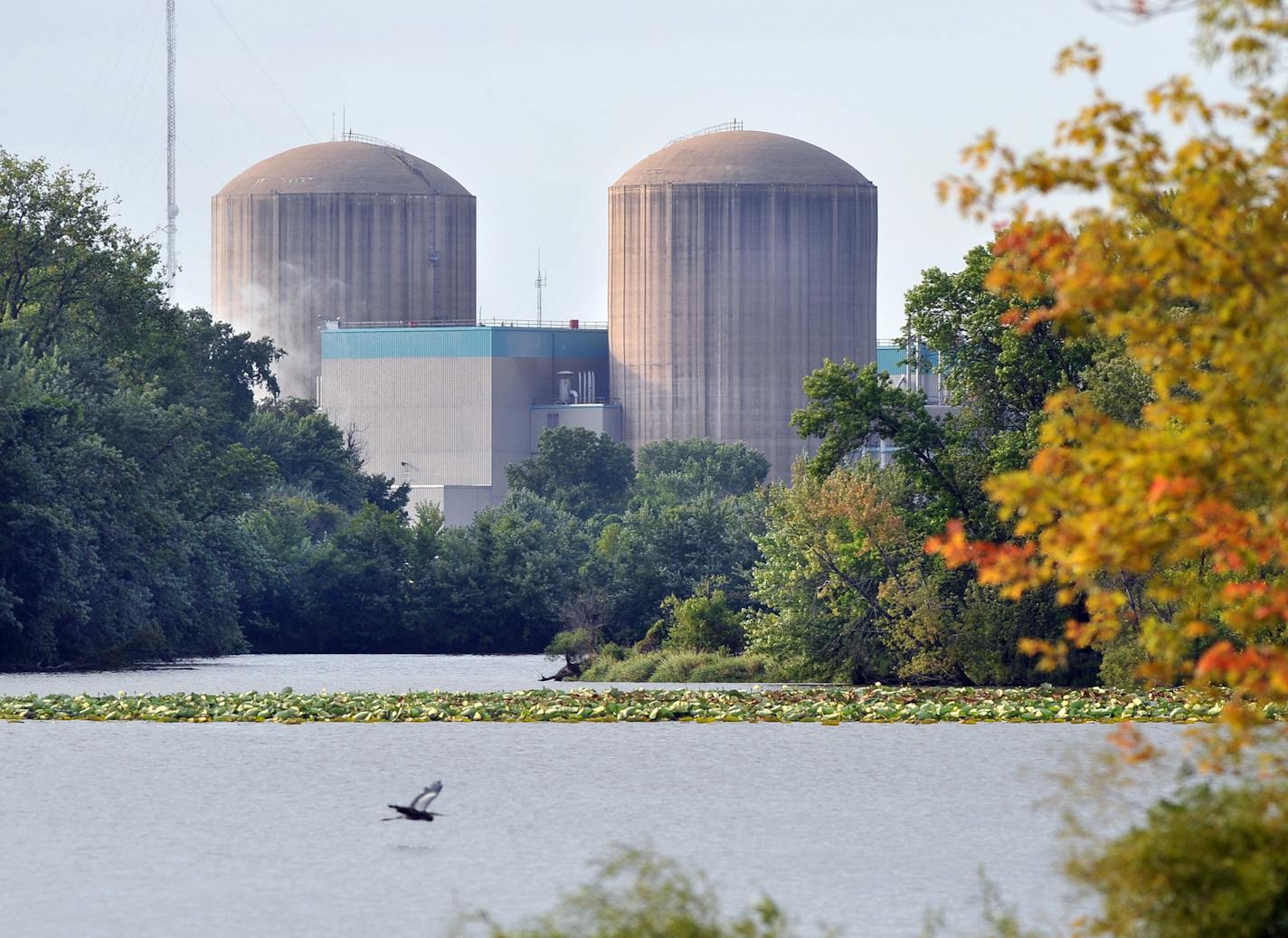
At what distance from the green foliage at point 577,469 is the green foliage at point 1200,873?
12139 cm

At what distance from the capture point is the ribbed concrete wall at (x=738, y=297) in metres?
139

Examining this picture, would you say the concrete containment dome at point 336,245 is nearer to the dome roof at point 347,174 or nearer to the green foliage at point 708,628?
the dome roof at point 347,174

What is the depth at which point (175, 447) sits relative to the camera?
66688 millimetres

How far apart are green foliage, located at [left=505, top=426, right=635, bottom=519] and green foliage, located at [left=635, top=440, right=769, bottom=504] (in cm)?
176

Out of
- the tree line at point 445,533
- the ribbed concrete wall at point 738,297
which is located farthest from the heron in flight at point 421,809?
the ribbed concrete wall at point 738,297

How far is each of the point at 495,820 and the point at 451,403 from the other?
11961 centimetres

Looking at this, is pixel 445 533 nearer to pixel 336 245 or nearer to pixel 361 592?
pixel 361 592

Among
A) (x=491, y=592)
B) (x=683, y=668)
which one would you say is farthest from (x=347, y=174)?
(x=683, y=668)

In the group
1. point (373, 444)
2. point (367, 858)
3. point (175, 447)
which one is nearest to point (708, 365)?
point (373, 444)

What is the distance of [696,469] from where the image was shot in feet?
435

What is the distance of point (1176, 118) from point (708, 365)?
130682mm

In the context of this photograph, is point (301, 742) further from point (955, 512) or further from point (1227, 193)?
point (1227, 193)

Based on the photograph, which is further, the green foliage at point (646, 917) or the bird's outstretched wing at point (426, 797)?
the bird's outstretched wing at point (426, 797)

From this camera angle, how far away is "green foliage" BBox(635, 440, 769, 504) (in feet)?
426
